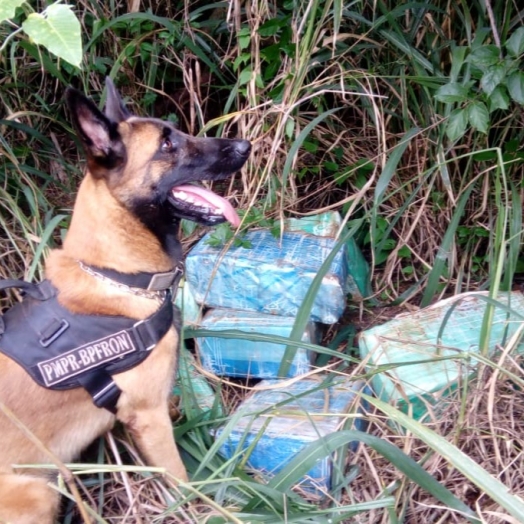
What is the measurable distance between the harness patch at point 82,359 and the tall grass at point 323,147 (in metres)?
0.37

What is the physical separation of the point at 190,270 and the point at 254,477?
863mm

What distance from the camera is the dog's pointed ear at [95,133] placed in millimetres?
1742

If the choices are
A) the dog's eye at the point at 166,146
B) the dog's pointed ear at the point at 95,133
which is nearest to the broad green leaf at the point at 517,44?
the dog's eye at the point at 166,146

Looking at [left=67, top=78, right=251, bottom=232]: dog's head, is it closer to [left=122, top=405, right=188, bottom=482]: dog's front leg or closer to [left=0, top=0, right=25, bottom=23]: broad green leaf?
[left=122, top=405, right=188, bottom=482]: dog's front leg

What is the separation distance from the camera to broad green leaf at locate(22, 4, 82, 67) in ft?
3.65

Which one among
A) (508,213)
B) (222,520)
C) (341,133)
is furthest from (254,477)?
(341,133)

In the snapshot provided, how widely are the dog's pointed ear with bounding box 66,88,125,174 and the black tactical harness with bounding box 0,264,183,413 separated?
30 cm

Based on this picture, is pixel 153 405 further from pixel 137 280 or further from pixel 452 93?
pixel 452 93

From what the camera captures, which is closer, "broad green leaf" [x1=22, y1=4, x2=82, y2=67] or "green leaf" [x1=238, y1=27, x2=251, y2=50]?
"broad green leaf" [x1=22, y1=4, x2=82, y2=67]

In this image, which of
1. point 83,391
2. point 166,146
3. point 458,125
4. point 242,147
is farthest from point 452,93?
point 83,391

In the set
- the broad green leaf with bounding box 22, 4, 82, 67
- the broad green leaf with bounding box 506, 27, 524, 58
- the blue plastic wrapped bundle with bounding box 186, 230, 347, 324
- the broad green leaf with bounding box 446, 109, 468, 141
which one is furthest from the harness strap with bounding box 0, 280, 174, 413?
the broad green leaf with bounding box 506, 27, 524, 58

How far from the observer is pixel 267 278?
2508 mm

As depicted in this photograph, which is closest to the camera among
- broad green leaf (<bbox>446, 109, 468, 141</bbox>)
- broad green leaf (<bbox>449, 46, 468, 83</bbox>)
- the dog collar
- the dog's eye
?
the dog collar

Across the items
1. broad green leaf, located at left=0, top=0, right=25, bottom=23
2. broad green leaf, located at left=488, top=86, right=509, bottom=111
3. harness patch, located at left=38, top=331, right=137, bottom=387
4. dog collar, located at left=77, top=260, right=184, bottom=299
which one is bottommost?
harness patch, located at left=38, top=331, right=137, bottom=387
